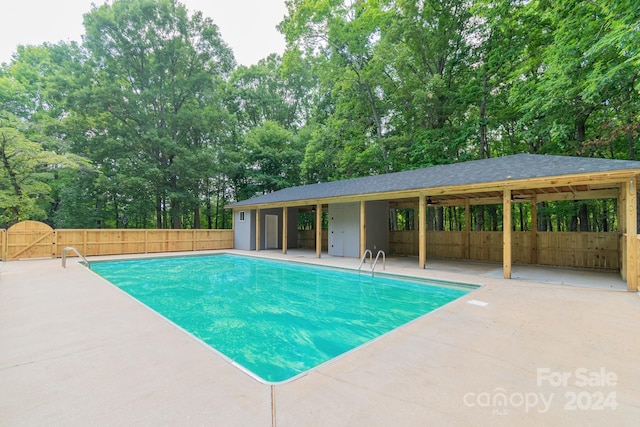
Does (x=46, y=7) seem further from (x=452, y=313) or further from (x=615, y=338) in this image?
(x=615, y=338)

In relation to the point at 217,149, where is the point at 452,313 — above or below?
below

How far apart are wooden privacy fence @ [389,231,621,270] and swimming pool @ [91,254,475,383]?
4.92 m

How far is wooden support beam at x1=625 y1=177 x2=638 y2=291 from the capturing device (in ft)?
17.2

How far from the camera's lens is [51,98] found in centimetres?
1705

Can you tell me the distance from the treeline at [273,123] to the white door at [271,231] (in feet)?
17.6

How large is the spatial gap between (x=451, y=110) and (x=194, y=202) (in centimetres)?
1682

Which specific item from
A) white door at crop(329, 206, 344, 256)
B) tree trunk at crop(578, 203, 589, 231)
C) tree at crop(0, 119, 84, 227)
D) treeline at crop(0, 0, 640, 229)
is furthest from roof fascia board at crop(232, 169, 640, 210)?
tree at crop(0, 119, 84, 227)

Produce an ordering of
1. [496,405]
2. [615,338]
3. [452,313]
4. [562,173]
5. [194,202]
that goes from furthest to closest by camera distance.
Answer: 1. [194,202]
2. [562,173]
3. [452,313]
4. [615,338]
5. [496,405]

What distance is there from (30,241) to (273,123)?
51.3 feet

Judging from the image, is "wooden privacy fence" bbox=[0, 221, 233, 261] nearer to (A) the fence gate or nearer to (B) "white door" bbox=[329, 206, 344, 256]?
(A) the fence gate

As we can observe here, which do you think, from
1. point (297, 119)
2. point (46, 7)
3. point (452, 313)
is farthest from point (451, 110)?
point (46, 7)

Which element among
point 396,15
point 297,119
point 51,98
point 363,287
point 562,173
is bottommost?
point 363,287

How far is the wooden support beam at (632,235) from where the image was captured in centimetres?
525

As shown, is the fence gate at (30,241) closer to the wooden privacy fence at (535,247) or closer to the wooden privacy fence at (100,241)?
the wooden privacy fence at (100,241)
